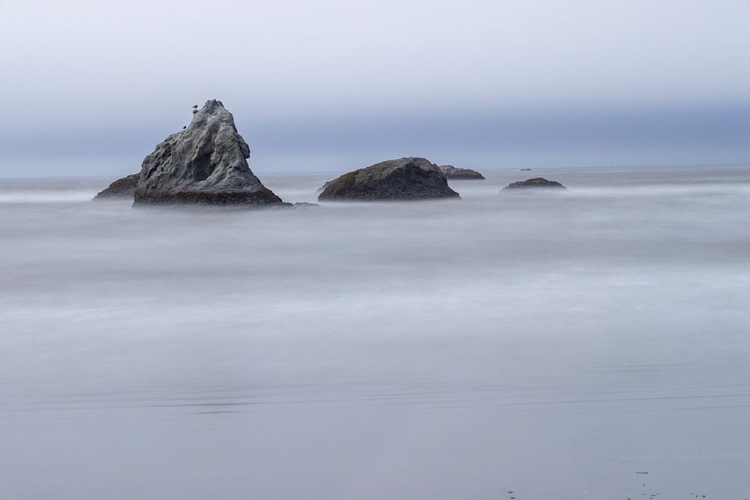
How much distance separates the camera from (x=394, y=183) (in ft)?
87.0

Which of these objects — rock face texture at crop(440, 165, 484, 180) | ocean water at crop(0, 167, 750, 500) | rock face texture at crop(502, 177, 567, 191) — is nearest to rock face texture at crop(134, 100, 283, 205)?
ocean water at crop(0, 167, 750, 500)

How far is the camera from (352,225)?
19.3 m

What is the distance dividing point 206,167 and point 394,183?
599 cm

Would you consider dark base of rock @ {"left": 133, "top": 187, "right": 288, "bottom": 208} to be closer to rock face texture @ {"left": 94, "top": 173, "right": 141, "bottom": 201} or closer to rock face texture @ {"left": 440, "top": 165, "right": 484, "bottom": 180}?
rock face texture @ {"left": 94, "top": 173, "right": 141, "bottom": 201}

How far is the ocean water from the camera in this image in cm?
328

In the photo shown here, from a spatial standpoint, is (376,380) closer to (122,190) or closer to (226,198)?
(226,198)

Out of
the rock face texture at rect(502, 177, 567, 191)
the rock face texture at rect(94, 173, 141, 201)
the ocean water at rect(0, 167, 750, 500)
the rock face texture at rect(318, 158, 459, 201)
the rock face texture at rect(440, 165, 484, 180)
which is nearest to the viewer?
the ocean water at rect(0, 167, 750, 500)

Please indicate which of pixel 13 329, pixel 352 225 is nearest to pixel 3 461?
pixel 13 329

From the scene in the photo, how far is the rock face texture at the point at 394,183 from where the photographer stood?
86.7ft

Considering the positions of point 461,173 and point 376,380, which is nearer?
point 376,380

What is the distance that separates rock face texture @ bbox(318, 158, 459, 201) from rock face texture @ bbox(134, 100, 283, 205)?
399cm

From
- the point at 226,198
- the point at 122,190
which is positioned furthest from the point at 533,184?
the point at 226,198

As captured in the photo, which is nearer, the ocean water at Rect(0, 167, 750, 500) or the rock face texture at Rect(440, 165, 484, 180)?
the ocean water at Rect(0, 167, 750, 500)

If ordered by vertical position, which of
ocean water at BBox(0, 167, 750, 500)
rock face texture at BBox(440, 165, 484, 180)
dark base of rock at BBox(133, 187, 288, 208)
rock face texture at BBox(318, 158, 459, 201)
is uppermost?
rock face texture at BBox(440, 165, 484, 180)
